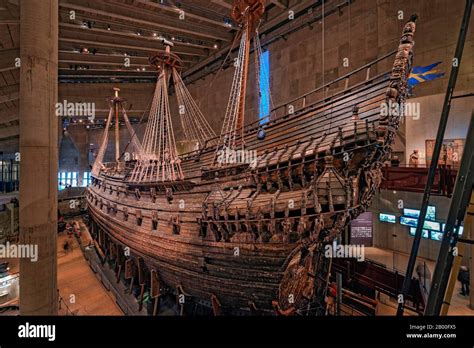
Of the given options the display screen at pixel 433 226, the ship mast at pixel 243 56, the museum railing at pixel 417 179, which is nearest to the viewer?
the museum railing at pixel 417 179

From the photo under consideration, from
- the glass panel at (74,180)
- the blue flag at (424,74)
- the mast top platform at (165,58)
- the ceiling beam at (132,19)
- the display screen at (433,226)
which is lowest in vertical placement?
the display screen at (433,226)

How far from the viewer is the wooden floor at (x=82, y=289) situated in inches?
229

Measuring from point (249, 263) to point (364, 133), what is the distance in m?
3.00

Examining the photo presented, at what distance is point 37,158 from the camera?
11.2ft

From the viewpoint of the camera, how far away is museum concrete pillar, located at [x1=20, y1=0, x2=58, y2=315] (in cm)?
337

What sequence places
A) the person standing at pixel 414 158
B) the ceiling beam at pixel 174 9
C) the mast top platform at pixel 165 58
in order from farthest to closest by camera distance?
the ceiling beam at pixel 174 9
the mast top platform at pixel 165 58
the person standing at pixel 414 158

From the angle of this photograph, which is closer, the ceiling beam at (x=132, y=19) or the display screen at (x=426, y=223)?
the display screen at (x=426, y=223)

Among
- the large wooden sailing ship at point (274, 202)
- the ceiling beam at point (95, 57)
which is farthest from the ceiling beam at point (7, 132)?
the large wooden sailing ship at point (274, 202)

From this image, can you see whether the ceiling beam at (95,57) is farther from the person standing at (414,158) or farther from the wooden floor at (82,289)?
the person standing at (414,158)

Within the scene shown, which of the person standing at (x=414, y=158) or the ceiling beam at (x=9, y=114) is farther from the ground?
the ceiling beam at (x=9, y=114)

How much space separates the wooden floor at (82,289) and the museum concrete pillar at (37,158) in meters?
2.38

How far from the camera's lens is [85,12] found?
9.91m

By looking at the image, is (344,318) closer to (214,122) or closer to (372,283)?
(372,283)

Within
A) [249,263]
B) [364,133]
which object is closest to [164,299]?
[249,263]
